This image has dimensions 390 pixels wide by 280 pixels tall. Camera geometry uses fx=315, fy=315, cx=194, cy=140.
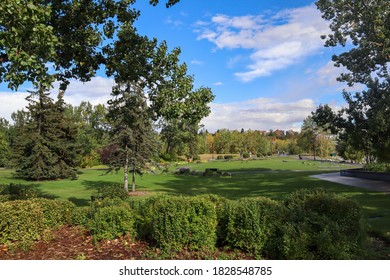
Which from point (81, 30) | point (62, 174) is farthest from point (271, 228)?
point (62, 174)

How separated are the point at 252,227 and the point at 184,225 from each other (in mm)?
1191

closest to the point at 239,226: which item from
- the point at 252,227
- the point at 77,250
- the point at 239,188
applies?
the point at 252,227

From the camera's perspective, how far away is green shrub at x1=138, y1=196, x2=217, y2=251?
5348 millimetres

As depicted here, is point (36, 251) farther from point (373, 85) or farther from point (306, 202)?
point (373, 85)

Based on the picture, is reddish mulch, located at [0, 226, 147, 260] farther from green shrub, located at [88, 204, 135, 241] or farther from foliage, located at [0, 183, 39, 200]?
foliage, located at [0, 183, 39, 200]

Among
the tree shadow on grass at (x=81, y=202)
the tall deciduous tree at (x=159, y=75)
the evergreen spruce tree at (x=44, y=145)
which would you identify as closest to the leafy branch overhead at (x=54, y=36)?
the tall deciduous tree at (x=159, y=75)

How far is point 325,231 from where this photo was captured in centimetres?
497

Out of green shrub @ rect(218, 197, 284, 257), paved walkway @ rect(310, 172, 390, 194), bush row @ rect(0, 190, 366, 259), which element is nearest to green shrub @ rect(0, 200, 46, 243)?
bush row @ rect(0, 190, 366, 259)

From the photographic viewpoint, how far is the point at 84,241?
6.26 metres

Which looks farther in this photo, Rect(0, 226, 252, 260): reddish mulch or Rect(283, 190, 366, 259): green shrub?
Rect(0, 226, 252, 260): reddish mulch

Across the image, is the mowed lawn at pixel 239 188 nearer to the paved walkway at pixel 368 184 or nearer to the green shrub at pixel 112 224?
the paved walkway at pixel 368 184

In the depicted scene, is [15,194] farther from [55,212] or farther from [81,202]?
[81,202]

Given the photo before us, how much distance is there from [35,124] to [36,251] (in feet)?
98.6

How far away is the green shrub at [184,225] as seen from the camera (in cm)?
535
